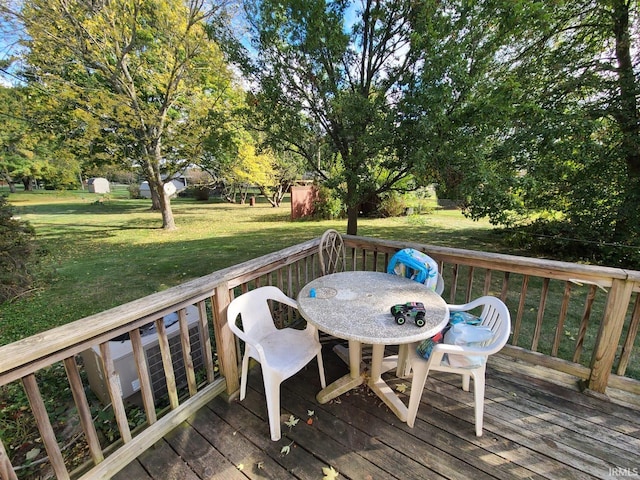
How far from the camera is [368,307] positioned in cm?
180

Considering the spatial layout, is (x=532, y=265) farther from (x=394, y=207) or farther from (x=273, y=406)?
(x=394, y=207)

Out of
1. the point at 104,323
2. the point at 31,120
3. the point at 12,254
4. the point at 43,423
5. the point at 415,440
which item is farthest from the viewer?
the point at 31,120

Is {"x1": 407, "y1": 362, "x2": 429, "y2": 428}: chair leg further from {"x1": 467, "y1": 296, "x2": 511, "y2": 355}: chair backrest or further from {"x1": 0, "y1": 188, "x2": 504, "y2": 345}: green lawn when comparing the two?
{"x1": 0, "y1": 188, "x2": 504, "y2": 345}: green lawn

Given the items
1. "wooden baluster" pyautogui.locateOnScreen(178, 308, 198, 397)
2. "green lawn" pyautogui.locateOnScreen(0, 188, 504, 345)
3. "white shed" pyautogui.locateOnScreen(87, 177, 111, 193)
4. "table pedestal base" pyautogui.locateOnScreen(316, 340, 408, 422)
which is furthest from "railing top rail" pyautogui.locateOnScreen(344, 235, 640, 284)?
"white shed" pyautogui.locateOnScreen(87, 177, 111, 193)

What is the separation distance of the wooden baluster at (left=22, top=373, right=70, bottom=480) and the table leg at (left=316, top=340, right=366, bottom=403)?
1380mm

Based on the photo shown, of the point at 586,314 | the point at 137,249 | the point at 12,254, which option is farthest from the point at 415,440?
the point at 137,249

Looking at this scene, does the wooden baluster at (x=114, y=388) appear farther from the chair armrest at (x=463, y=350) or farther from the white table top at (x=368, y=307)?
the chair armrest at (x=463, y=350)

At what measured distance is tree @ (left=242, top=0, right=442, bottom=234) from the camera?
3643 millimetres

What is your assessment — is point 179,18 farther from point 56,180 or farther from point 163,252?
point 56,180

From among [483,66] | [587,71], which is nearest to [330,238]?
[483,66]

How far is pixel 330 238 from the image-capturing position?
111 inches

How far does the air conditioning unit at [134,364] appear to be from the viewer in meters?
1.92

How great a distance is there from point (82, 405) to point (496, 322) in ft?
7.73

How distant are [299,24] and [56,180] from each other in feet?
97.8
